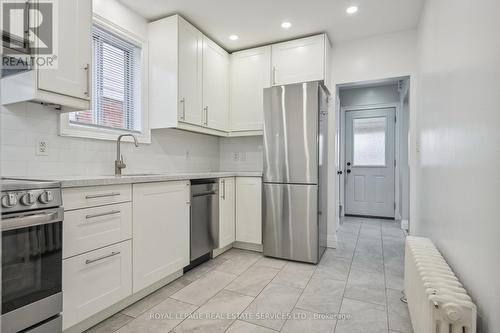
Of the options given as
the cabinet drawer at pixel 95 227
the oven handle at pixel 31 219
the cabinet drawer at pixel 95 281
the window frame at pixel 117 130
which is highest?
the window frame at pixel 117 130

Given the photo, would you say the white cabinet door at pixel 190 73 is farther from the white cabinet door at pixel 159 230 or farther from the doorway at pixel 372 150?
the doorway at pixel 372 150

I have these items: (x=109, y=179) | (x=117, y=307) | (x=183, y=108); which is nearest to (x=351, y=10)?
(x=183, y=108)

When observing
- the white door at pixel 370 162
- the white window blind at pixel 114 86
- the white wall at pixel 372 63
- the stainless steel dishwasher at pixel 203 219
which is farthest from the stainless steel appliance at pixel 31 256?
the white door at pixel 370 162

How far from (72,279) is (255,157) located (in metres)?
2.65

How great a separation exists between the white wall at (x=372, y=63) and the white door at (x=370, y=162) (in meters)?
2.08

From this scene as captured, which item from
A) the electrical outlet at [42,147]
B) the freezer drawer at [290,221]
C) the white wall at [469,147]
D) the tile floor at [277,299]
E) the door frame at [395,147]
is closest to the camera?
the white wall at [469,147]

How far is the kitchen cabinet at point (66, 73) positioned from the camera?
1.65 m

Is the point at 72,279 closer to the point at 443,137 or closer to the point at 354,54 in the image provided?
the point at 443,137

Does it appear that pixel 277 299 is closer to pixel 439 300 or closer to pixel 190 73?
pixel 439 300

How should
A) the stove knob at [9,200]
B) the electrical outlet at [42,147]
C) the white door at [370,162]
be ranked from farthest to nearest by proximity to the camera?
the white door at [370,162]
the electrical outlet at [42,147]
the stove knob at [9,200]

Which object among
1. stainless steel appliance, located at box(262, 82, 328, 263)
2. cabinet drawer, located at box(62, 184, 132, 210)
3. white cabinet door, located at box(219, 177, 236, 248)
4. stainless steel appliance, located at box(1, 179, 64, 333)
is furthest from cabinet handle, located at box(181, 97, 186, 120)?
stainless steel appliance, located at box(1, 179, 64, 333)

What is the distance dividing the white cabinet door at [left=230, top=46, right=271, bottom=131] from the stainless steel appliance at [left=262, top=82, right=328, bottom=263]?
0.43m

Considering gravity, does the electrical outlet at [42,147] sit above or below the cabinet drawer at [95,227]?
above

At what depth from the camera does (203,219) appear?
2738mm
